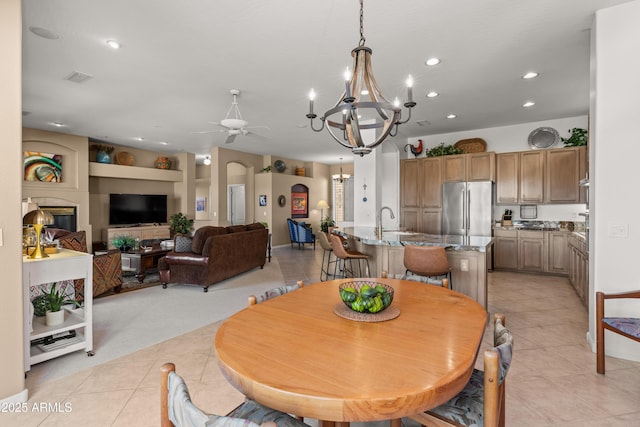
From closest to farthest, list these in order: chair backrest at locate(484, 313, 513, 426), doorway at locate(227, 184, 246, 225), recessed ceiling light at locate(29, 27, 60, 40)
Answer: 1. chair backrest at locate(484, 313, 513, 426)
2. recessed ceiling light at locate(29, 27, 60, 40)
3. doorway at locate(227, 184, 246, 225)

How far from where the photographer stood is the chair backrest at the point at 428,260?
10.6 feet

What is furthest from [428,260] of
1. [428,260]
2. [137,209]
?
[137,209]

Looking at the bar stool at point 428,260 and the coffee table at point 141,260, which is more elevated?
the bar stool at point 428,260

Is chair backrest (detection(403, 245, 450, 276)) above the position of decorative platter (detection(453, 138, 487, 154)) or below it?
below

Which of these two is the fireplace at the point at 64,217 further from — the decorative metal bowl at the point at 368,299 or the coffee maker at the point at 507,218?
the coffee maker at the point at 507,218

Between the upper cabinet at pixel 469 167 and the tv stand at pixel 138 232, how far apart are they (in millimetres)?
7293

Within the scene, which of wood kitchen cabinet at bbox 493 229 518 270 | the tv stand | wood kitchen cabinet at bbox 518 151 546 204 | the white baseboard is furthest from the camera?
the tv stand

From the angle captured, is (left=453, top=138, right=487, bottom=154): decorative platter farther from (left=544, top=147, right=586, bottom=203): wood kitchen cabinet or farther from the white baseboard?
the white baseboard

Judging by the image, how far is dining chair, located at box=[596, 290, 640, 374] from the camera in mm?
2203

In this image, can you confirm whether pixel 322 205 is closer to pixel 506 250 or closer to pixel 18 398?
pixel 506 250

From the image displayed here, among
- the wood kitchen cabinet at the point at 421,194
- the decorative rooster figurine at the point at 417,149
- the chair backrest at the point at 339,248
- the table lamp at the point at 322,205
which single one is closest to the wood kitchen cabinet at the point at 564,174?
the wood kitchen cabinet at the point at 421,194

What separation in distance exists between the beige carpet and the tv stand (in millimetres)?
3911

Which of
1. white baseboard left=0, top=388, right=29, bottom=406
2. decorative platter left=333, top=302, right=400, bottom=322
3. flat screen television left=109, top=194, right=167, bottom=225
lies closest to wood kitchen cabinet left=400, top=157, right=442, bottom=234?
decorative platter left=333, top=302, right=400, bottom=322

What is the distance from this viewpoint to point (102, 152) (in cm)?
789
